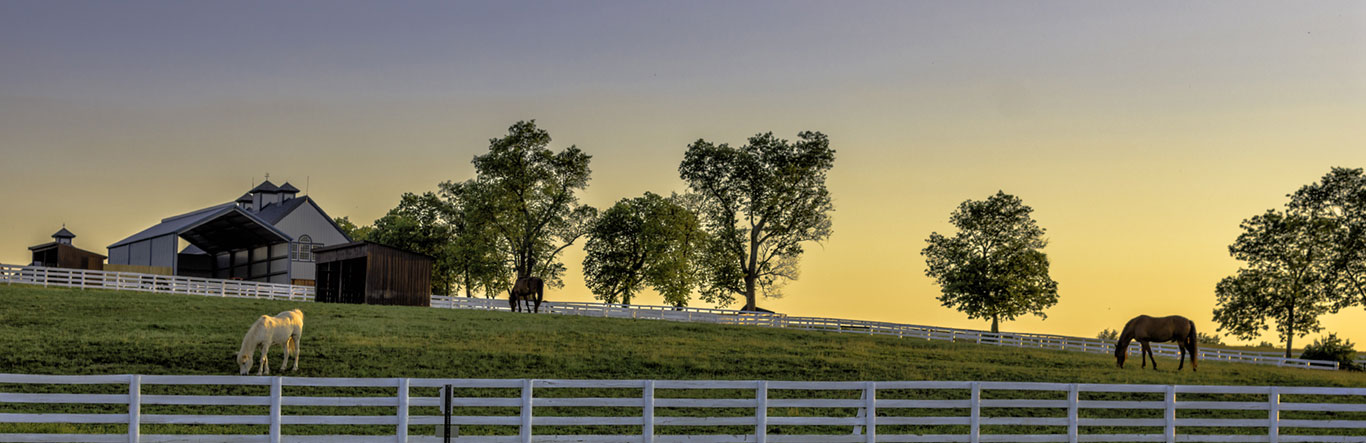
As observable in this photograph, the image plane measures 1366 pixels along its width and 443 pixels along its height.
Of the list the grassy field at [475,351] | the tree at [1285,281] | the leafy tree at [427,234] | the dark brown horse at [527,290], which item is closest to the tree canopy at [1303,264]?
the tree at [1285,281]

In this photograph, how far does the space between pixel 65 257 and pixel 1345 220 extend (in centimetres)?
6289

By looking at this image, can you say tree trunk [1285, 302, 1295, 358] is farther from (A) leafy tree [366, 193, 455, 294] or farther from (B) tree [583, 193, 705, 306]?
(A) leafy tree [366, 193, 455, 294]

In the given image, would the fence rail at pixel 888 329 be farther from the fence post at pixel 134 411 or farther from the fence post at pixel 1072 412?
the fence post at pixel 134 411

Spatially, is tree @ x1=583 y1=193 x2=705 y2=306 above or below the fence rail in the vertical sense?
above

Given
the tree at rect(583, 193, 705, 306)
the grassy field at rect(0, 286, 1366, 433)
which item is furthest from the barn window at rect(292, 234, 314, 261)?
the grassy field at rect(0, 286, 1366, 433)

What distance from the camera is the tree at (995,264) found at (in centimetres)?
5728

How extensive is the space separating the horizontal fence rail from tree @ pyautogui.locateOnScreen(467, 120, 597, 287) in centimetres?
817

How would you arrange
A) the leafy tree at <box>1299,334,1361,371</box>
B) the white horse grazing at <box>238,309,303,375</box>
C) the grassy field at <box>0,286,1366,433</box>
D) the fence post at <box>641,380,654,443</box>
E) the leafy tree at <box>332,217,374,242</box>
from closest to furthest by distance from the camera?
the fence post at <box>641,380,654,443</box> → the white horse grazing at <box>238,309,303,375</box> → the grassy field at <box>0,286,1366,433</box> → the leafy tree at <box>1299,334,1361,371</box> → the leafy tree at <box>332,217,374,242</box>

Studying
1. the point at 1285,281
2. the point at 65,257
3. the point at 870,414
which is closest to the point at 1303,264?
the point at 1285,281

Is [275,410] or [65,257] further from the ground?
[65,257]

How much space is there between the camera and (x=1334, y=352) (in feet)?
149

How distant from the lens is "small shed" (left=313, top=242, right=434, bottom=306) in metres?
47.3

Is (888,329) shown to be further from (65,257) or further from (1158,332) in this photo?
(65,257)

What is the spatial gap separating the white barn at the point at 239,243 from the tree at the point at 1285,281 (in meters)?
43.2
